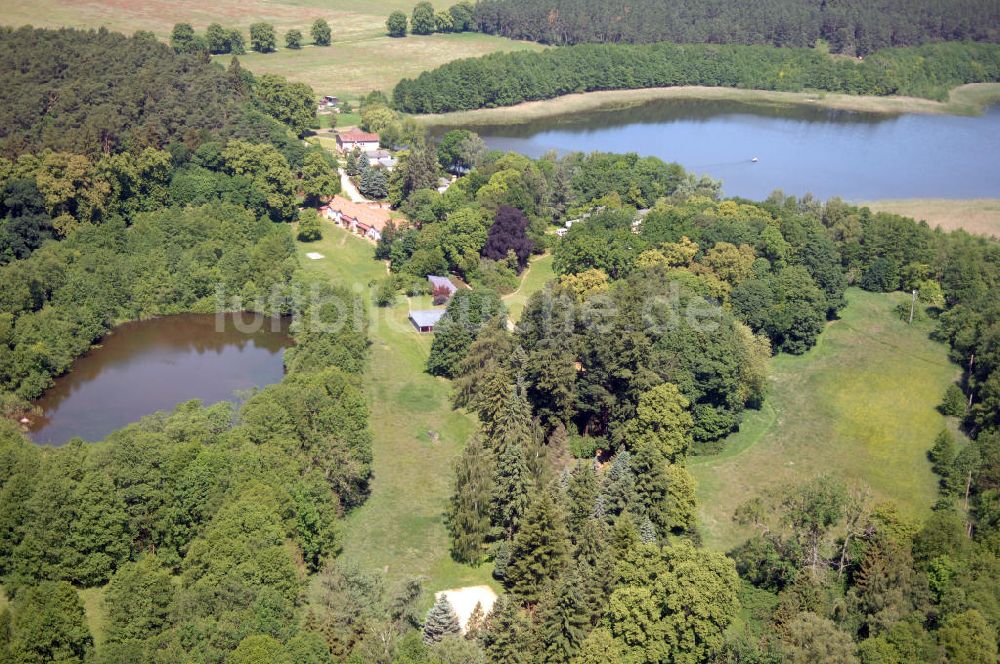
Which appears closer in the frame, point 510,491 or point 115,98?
point 510,491

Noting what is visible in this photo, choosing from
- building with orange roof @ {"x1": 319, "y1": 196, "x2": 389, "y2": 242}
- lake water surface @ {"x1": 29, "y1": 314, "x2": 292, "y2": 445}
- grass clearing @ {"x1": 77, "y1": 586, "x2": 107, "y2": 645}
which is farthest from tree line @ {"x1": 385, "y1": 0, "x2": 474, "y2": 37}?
grass clearing @ {"x1": 77, "y1": 586, "x2": 107, "y2": 645}

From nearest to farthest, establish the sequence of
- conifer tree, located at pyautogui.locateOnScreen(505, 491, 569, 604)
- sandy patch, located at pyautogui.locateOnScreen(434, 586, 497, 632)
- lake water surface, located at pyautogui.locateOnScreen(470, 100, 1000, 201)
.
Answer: sandy patch, located at pyautogui.locateOnScreen(434, 586, 497, 632) → conifer tree, located at pyautogui.locateOnScreen(505, 491, 569, 604) → lake water surface, located at pyautogui.locateOnScreen(470, 100, 1000, 201)

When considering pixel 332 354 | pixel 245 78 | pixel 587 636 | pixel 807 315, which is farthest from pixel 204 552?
pixel 245 78

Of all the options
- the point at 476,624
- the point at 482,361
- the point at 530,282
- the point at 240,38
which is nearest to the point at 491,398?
the point at 482,361

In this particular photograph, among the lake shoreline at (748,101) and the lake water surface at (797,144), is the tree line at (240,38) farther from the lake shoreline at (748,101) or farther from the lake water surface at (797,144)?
the lake water surface at (797,144)

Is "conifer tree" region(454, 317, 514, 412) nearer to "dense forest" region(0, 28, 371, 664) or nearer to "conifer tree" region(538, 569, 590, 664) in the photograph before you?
"dense forest" region(0, 28, 371, 664)

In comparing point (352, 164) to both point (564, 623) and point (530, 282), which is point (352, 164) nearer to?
point (530, 282)
